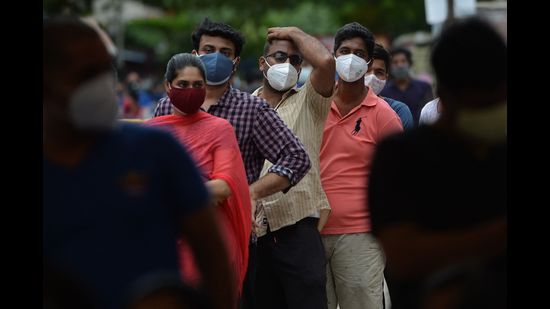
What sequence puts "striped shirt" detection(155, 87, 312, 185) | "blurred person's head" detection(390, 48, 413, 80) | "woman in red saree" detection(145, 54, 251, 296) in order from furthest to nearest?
"blurred person's head" detection(390, 48, 413, 80)
"striped shirt" detection(155, 87, 312, 185)
"woman in red saree" detection(145, 54, 251, 296)

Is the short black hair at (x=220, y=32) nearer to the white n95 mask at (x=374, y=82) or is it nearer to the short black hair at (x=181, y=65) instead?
the short black hair at (x=181, y=65)

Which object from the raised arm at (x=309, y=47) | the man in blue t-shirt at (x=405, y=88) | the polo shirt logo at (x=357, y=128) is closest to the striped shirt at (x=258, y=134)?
the raised arm at (x=309, y=47)

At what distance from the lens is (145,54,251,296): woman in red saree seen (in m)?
5.74

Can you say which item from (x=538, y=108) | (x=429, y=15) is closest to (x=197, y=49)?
(x=538, y=108)

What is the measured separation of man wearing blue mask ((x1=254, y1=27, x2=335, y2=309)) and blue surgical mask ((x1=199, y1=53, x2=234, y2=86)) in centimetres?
28

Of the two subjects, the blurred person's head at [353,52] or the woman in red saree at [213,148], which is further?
the blurred person's head at [353,52]

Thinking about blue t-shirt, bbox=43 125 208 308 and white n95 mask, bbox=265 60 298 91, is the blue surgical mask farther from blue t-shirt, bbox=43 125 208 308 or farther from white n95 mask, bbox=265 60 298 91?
blue t-shirt, bbox=43 125 208 308

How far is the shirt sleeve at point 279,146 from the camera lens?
20.6 ft

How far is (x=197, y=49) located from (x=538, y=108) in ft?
11.3

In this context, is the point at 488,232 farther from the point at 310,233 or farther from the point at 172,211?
the point at 310,233

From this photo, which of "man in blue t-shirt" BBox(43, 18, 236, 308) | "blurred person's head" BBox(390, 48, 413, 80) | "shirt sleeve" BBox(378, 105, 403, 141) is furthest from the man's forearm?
"blurred person's head" BBox(390, 48, 413, 80)

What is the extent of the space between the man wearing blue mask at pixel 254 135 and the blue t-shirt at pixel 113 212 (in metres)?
2.47

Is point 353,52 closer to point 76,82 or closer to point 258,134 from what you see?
point 258,134

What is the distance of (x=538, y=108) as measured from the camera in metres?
4.23
